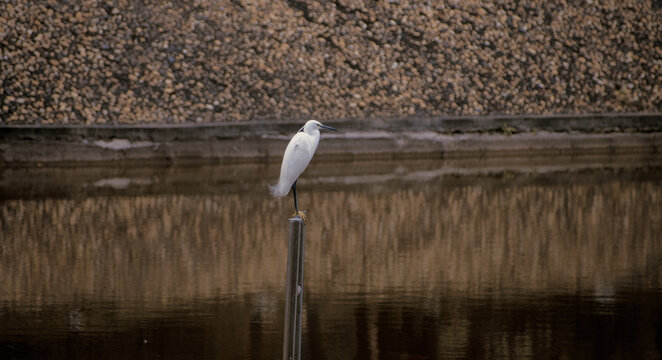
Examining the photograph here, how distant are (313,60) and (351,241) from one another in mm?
9553

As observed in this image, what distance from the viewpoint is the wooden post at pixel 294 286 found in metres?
5.29

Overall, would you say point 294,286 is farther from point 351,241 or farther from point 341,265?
point 351,241

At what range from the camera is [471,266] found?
9289 mm

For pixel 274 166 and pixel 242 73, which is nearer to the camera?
pixel 274 166

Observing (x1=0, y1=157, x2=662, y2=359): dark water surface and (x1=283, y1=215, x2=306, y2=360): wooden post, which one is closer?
(x1=283, y1=215, x2=306, y2=360): wooden post

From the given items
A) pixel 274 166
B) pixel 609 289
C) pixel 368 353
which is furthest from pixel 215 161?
pixel 368 353

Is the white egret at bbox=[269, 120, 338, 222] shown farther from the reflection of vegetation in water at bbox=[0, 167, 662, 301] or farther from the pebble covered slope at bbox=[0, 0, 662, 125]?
the pebble covered slope at bbox=[0, 0, 662, 125]

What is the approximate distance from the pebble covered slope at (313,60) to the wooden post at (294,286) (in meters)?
12.5

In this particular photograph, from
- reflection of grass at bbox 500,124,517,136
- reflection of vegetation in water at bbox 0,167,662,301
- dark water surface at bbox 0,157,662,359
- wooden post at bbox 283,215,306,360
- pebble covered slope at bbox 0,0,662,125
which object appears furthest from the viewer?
reflection of grass at bbox 500,124,517,136

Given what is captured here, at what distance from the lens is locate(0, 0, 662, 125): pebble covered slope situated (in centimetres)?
1812

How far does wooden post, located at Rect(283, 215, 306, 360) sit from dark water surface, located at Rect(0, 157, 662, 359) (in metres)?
1.14

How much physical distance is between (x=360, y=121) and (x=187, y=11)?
15.4 ft

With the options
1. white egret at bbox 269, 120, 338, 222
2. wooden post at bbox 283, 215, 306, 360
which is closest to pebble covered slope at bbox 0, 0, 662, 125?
white egret at bbox 269, 120, 338, 222

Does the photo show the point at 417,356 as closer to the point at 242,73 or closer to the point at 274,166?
the point at 274,166
